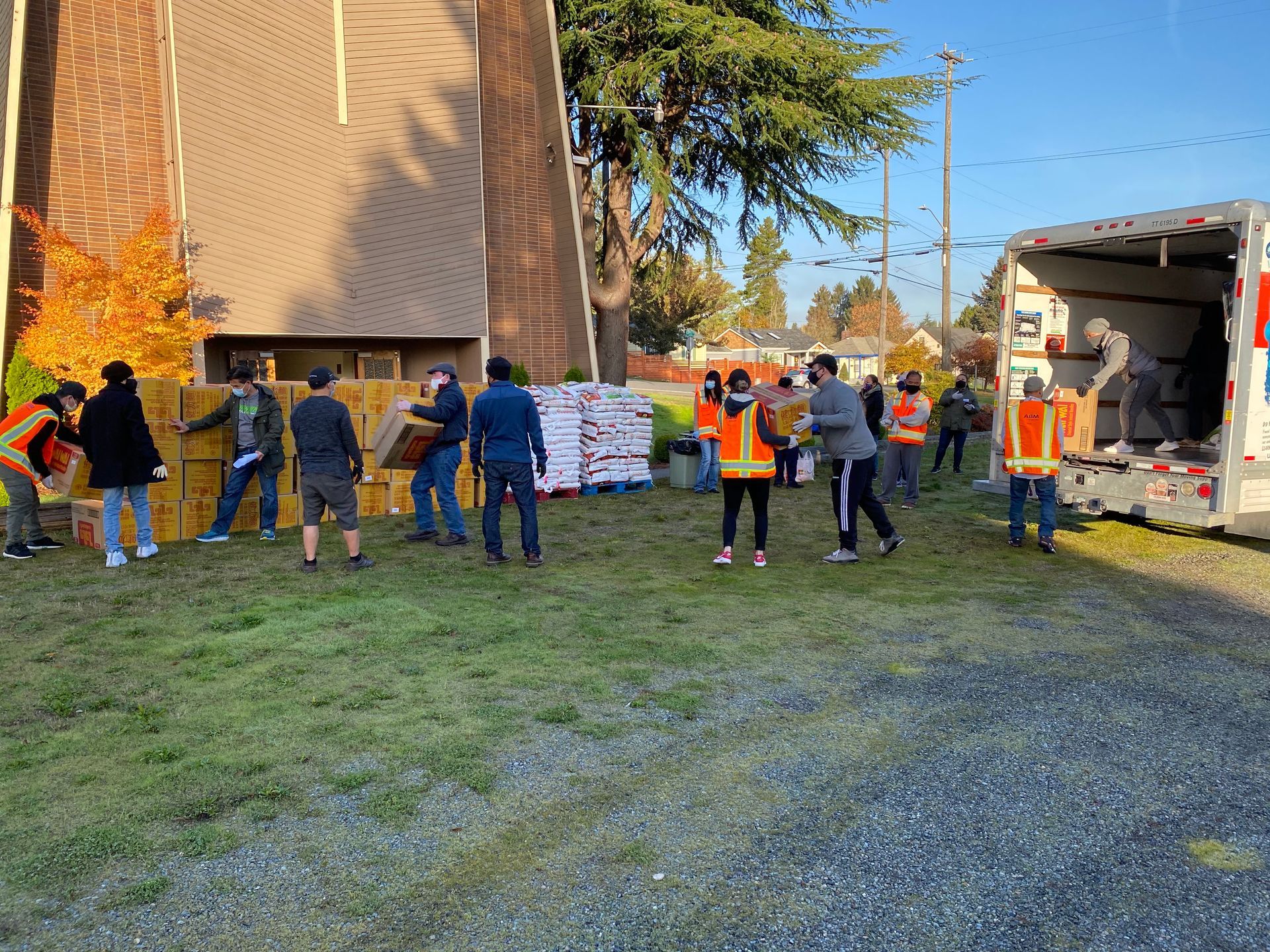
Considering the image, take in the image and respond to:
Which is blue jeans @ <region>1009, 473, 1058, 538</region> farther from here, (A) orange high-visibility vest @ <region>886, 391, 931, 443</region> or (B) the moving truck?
(A) orange high-visibility vest @ <region>886, 391, 931, 443</region>

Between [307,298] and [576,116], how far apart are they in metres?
10.5

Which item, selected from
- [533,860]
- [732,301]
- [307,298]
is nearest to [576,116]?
[307,298]

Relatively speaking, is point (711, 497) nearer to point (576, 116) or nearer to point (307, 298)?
point (307, 298)

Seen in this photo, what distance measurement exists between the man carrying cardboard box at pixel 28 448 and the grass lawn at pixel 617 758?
0.76 metres

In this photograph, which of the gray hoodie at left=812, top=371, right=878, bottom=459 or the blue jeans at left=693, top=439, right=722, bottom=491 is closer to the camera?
the gray hoodie at left=812, top=371, right=878, bottom=459

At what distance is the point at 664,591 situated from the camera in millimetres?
7926

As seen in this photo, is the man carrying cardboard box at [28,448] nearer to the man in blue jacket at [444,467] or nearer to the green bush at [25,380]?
the man in blue jacket at [444,467]

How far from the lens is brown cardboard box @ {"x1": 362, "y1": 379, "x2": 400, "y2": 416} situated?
11156mm

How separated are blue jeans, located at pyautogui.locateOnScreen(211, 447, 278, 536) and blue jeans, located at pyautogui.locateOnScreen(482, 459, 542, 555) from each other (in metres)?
2.63

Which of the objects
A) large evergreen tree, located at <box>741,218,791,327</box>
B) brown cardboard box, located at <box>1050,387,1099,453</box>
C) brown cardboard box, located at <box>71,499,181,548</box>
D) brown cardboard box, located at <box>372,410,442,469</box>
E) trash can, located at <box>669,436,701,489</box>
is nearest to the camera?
brown cardboard box, located at <box>372,410,442,469</box>

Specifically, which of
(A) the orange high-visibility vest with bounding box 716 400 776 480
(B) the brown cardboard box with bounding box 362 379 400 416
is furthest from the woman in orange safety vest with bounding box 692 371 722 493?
(A) the orange high-visibility vest with bounding box 716 400 776 480

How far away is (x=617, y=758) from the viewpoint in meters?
4.50

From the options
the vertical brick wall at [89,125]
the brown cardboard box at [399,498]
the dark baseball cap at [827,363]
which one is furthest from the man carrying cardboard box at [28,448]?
the vertical brick wall at [89,125]

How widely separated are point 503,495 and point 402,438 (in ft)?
4.58
